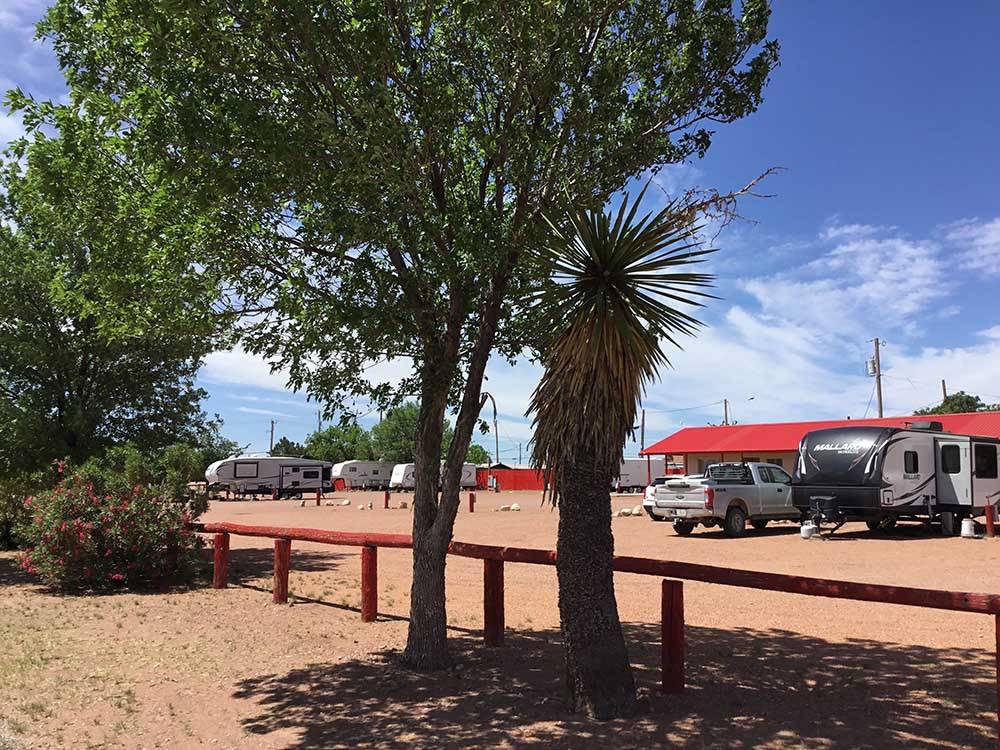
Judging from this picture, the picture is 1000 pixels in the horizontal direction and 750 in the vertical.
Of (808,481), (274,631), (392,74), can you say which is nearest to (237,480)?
(808,481)

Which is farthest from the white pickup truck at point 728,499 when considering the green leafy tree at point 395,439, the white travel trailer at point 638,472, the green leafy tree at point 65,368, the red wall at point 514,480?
the green leafy tree at point 395,439

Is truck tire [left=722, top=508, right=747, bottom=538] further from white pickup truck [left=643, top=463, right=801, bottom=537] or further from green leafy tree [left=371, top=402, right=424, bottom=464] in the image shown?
green leafy tree [left=371, top=402, right=424, bottom=464]

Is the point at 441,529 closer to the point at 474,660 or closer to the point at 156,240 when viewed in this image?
the point at 474,660

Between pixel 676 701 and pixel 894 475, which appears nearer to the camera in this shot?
pixel 676 701

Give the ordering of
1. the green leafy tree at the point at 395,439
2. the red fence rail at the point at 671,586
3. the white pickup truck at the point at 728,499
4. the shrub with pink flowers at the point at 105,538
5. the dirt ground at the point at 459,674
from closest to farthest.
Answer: the red fence rail at the point at 671,586, the dirt ground at the point at 459,674, the shrub with pink flowers at the point at 105,538, the white pickup truck at the point at 728,499, the green leafy tree at the point at 395,439

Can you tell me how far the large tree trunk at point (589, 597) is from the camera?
5.73 m

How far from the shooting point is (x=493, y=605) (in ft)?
26.5

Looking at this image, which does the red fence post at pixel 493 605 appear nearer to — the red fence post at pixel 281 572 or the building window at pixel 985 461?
the red fence post at pixel 281 572

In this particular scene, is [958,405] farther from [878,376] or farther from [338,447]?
[338,447]

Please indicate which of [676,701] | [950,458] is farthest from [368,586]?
[950,458]

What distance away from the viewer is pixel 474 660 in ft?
24.6

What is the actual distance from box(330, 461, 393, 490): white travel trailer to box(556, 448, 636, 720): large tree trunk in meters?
64.9

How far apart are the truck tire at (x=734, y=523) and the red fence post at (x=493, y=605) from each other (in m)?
14.0

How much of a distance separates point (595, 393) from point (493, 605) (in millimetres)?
3276
